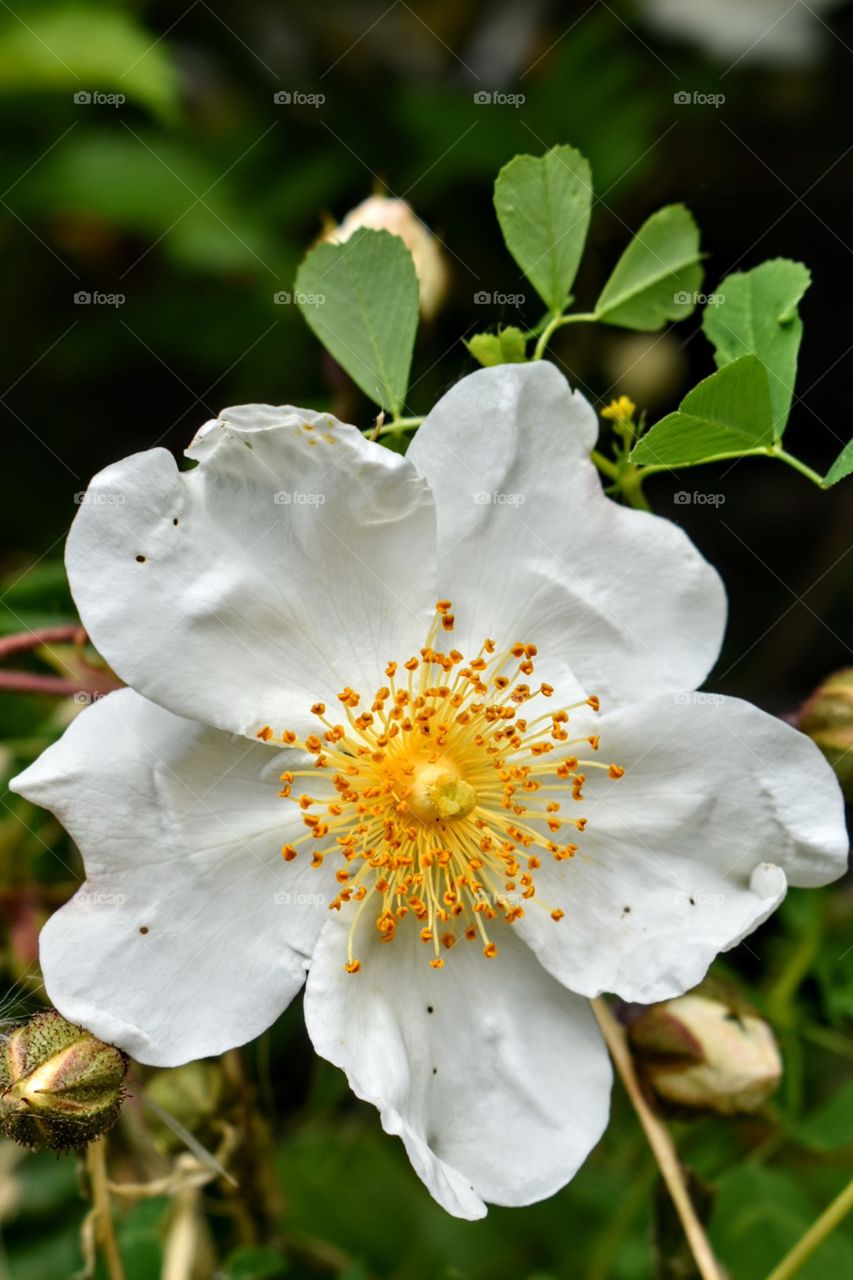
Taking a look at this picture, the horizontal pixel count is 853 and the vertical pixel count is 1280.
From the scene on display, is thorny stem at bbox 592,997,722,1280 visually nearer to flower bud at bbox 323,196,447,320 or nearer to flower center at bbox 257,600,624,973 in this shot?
flower center at bbox 257,600,624,973

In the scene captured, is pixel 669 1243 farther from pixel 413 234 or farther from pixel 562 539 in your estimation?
pixel 413 234

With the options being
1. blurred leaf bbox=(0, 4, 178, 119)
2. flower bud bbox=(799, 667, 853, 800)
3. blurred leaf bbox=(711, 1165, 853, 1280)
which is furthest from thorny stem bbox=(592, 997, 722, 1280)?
blurred leaf bbox=(0, 4, 178, 119)

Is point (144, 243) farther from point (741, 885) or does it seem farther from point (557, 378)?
point (741, 885)

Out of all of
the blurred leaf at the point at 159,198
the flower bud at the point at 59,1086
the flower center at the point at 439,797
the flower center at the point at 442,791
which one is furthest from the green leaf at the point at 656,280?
the blurred leaf at the point at 159,198

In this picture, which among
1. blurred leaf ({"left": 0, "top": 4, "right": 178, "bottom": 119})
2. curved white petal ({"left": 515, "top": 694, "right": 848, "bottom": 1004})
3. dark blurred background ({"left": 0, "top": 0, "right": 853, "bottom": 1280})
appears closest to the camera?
curved white petal ({"left": 515, "top": 694, "right": 848, "bottom": 1004})

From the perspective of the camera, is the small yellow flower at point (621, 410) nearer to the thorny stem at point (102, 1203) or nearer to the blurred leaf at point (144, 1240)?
the thorny stem at point (102, 1203)

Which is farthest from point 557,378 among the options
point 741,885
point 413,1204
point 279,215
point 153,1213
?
point 279,215
